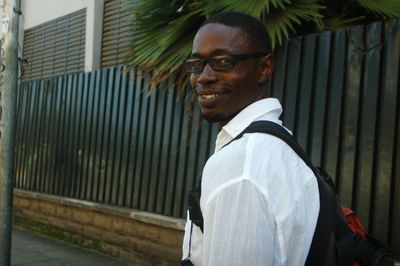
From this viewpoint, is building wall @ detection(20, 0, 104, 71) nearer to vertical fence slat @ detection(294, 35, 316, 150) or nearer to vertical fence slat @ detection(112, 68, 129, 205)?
vertical fence slat @ detection(112, 68, 129, 205)

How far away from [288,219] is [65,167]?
6666mm

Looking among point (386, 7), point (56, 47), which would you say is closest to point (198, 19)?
point (386, 7)

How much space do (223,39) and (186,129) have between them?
414 cm

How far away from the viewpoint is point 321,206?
133 centimetres

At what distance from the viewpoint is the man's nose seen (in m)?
1.47

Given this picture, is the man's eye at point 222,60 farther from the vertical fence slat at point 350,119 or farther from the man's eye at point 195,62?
the vertical fence slat at point 350,119

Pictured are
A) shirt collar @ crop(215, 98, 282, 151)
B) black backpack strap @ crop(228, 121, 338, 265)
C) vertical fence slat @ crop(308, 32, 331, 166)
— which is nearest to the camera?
black backpack strap @ crop(228, 121, 338, 265)

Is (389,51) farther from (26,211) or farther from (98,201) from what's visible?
(26,211)

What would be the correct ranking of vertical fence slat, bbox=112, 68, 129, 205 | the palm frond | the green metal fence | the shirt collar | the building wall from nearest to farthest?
the shirt collar
the green metal fence
the palm frond
vertical fence slat, bbox=112, 68, 129, 205
the building wall

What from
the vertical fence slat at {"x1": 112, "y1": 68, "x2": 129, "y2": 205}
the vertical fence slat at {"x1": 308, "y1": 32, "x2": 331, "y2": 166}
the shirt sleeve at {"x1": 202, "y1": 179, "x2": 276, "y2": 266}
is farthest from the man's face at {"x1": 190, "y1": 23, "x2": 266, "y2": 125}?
the vertical fence slat at {"x1": 112, "y1": 68, "x2": 129, "y2": 205}

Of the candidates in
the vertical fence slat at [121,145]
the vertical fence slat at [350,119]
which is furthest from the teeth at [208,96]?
the vertical fence slat at [121,145]

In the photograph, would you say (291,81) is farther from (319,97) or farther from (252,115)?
(252,115)

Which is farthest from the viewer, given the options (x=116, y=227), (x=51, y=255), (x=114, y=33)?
(x=114, y=33)

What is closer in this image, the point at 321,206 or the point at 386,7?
the point at 321,206
